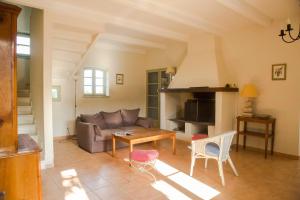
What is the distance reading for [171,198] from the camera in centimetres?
253

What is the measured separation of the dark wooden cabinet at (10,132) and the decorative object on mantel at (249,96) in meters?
4.10

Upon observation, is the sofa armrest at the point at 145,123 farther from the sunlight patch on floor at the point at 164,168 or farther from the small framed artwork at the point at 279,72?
the small framed artwork at the point at 279,72

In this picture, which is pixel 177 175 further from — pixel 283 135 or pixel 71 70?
pixel 71 70

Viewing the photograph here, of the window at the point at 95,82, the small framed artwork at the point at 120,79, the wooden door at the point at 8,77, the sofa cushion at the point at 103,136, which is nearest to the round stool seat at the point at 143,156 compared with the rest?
the sofa cushion at the point at 103,136

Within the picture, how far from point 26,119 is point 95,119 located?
147 cm

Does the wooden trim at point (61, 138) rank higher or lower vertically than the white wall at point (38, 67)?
lower

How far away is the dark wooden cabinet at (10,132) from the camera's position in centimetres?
161

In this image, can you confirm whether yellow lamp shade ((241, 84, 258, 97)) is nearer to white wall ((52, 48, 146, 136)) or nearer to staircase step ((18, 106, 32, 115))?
white wall ((52, 48, 146, 136))

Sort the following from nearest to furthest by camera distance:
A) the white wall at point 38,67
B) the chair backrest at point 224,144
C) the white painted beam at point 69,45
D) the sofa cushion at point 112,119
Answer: the chair backrest at point 224,144 < the white wall at point 38,67 < the white painted beam at point 69,45 < the sofa cushion at point 112,119

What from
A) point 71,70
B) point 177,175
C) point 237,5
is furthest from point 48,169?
point 237,5

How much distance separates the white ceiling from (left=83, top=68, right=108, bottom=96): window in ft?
3.08

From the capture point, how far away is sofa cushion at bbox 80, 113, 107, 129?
4.87 meters

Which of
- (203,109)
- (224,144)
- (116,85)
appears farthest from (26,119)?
(203,109)

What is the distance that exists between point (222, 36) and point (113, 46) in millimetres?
3268
